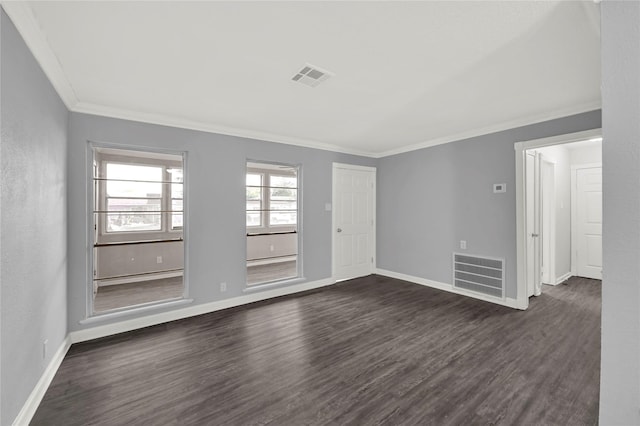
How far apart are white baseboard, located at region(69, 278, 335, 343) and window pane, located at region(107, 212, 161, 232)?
2.47m

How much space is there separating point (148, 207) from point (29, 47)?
4.02 metres

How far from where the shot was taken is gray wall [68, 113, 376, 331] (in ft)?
9.70

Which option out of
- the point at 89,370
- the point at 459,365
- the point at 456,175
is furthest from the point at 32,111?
the point at 456,175

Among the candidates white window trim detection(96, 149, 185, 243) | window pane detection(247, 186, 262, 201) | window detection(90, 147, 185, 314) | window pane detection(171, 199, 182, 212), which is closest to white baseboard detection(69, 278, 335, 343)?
window detection(90, 147, 185, 314)

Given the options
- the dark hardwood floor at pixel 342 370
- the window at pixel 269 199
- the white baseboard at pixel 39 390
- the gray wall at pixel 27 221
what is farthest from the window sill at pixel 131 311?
the window at pixel 269 199

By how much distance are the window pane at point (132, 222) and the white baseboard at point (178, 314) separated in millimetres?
2472

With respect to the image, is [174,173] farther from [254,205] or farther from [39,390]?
[39,390]

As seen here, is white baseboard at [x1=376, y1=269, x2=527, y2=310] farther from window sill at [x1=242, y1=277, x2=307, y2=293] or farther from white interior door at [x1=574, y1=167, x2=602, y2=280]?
white interior door at [x1=574, y1=167, x2=602, y2=280]

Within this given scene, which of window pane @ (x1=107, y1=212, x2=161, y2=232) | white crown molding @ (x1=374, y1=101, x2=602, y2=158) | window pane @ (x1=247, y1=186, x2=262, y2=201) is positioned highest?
white crown molding @ (x1=374, y1=101, x2=602, y2=158)

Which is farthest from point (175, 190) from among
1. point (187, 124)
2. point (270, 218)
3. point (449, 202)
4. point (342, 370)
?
point (449, 202)

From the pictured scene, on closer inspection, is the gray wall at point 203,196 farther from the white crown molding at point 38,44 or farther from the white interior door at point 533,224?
the white interior door at point 533,224

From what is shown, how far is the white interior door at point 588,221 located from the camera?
515 cm

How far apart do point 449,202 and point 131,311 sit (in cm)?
468

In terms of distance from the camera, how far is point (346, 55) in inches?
83.8
